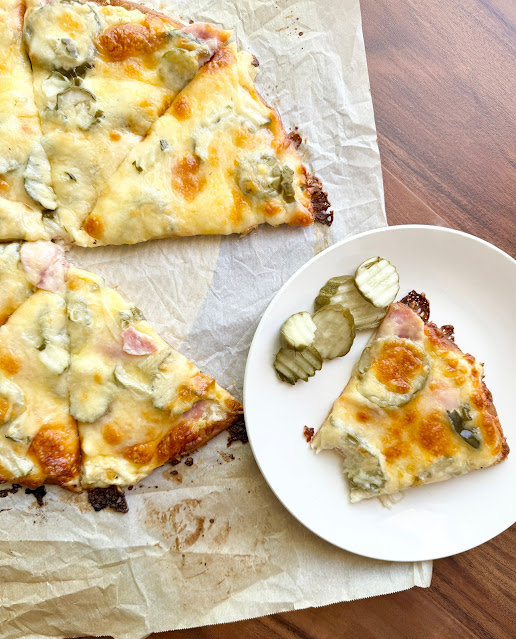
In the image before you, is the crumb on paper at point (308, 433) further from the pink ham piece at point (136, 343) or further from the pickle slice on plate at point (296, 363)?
the pink ham piece at point (136, 343)

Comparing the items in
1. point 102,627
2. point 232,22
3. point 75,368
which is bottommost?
point 102,627

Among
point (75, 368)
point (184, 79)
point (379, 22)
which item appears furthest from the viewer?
point (379, 22)

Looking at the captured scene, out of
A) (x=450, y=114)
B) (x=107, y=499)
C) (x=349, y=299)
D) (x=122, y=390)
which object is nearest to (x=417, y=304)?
(x=349, y=299)

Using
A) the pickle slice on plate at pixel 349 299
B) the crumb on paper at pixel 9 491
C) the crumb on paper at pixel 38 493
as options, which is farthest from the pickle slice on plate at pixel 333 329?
the crumb on paper at pixel 9 491

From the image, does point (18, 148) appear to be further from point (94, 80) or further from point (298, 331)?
point (298, 331)

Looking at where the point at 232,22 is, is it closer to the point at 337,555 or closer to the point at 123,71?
the point at 123,71

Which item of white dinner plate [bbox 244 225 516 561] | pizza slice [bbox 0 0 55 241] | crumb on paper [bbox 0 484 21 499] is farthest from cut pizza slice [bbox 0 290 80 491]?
white dinner plate [bbox 244 225 516 561]

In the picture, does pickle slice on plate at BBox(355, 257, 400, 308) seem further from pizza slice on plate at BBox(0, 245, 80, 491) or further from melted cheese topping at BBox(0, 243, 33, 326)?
melted cheese topping at BBox(0, 243, 33, 326)

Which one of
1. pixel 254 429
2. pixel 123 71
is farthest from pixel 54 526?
pixel 123 71
